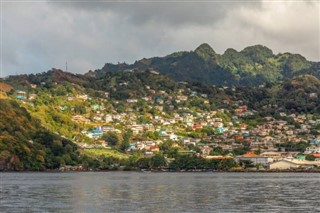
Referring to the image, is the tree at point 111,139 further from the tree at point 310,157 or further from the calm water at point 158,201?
the calm water at point 158,201

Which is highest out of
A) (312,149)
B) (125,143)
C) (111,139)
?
(111,139)

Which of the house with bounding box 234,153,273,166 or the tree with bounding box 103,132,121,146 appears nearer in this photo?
the house with bounding box 234,153,273,166

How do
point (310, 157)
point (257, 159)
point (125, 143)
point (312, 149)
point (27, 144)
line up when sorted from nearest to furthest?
point (27, 144) < point (257, 159) < point (310, 157) < point (312, 149) < point (125, 143)

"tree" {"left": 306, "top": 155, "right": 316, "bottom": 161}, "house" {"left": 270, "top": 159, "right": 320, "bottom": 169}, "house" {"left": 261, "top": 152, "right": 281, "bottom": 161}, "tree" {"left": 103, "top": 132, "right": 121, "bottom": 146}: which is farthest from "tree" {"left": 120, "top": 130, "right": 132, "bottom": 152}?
"tree" {"left": 306, "top": 155, "right": 316, "bottom": 161}

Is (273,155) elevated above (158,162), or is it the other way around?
(273,155)

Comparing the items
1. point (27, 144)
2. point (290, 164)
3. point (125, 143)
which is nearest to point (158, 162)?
point (125, 143)

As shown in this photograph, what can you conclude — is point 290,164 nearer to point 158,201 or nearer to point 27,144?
point 27,144

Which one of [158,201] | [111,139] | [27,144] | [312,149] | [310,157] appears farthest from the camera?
[111,139]

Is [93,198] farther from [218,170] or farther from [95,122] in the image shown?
[95,122]

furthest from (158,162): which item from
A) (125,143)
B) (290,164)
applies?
(290,164)

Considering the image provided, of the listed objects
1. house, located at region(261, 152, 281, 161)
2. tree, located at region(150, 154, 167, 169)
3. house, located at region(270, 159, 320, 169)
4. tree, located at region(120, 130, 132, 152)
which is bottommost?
house, located at region(270, 159, 320, 169)

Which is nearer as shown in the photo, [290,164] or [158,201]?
[158,201]

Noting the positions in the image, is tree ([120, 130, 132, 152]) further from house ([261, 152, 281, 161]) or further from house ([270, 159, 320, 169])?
house ([270, 159, 320, 169])

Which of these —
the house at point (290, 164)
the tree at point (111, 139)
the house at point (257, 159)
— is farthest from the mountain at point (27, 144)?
the house at point (290, 164)
